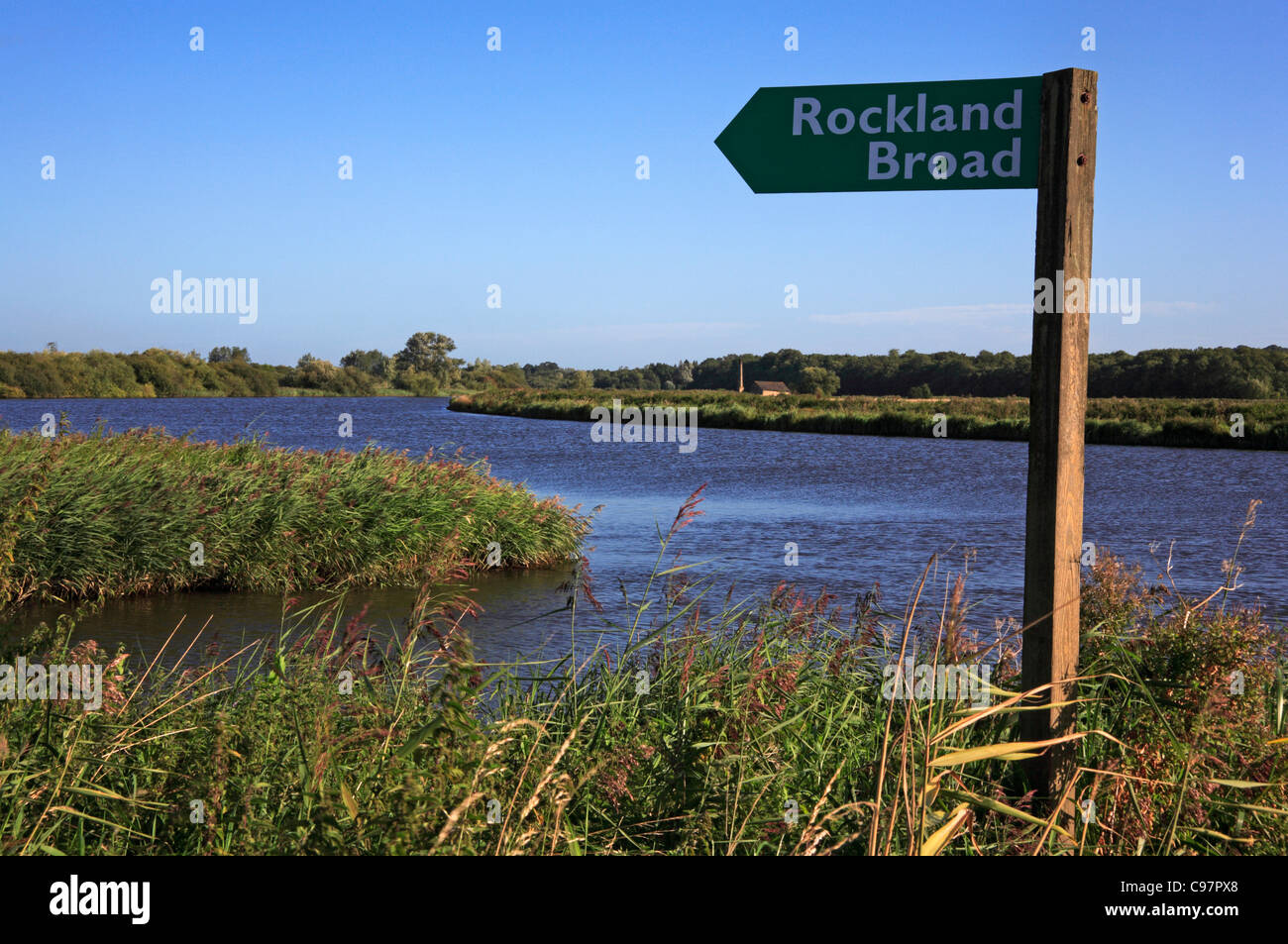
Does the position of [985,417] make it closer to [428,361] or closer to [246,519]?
[246,519]

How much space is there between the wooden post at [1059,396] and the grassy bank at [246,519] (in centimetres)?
794

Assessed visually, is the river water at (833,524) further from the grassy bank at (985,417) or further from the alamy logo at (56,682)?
the grassy bank at (985,417)

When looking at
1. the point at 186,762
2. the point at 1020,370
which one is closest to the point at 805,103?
the point at 186,762

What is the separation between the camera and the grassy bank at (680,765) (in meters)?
2.60

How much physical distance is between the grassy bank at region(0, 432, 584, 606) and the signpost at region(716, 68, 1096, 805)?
777cm

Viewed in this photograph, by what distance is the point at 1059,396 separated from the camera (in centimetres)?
304

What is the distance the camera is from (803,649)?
4.93 m

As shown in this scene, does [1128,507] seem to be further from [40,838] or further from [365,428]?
[365,428]

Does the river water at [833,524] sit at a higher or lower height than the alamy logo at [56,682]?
lower

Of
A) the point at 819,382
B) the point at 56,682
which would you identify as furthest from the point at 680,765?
the point at 819,382

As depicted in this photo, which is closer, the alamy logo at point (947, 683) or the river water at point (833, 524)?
the alamy logo at point (947, 683)

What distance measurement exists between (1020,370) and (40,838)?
97.5m
